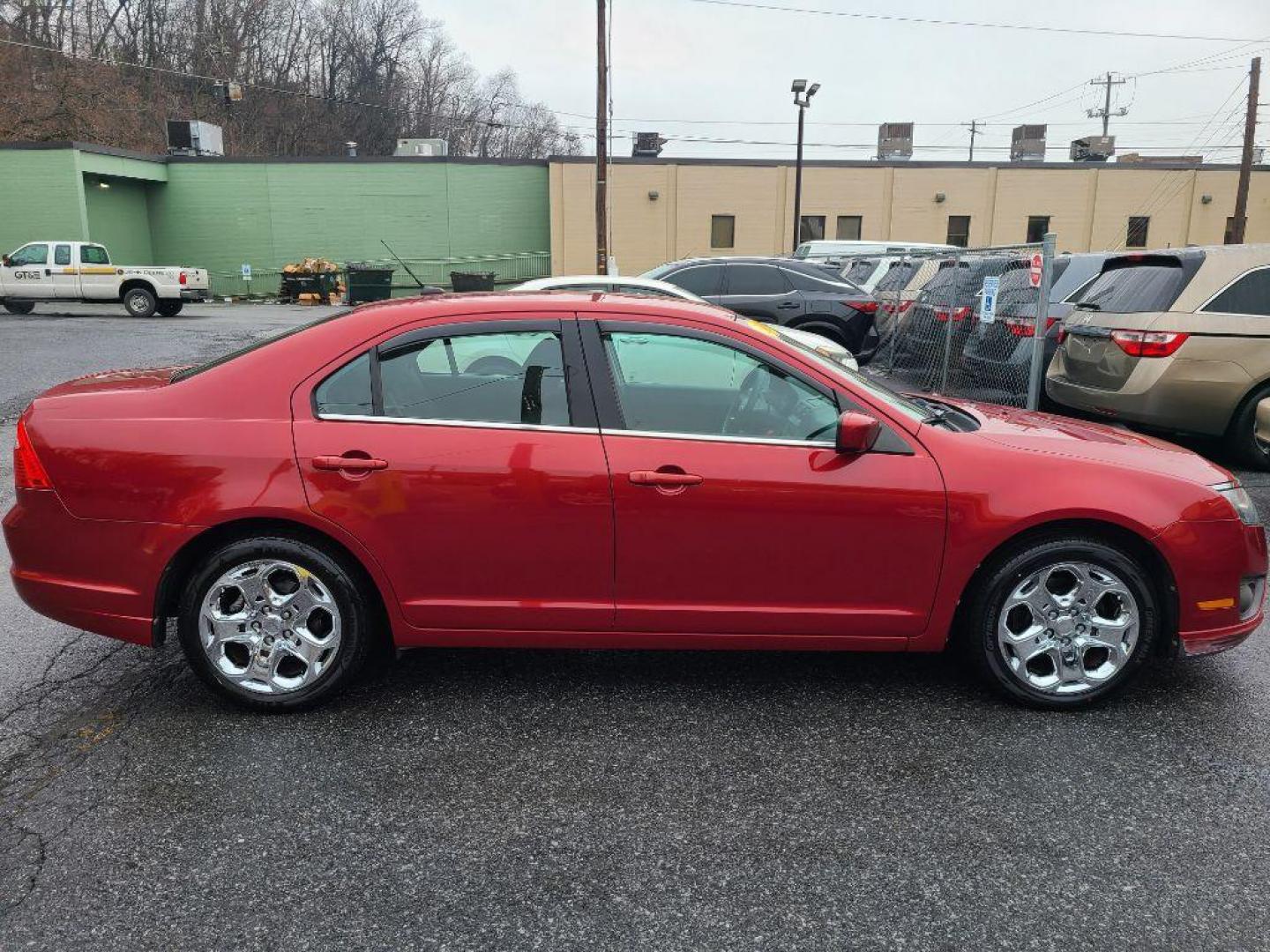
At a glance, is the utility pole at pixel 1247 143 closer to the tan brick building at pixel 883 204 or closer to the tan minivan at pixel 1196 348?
the tan brick building at pixel 883 204

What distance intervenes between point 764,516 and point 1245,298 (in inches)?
237

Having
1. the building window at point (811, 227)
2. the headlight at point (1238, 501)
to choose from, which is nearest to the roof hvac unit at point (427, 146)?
the building window at point (811, 227)

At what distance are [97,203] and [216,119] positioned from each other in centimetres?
2347

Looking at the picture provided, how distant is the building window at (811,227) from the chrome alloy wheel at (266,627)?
36.5m

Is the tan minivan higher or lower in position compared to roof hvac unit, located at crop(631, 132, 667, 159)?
lower

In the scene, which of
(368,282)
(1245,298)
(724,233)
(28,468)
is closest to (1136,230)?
(724,233)

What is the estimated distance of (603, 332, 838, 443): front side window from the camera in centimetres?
369

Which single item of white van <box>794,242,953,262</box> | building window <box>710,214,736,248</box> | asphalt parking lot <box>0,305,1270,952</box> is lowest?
asphalt parking lot <box>0,305,1270,952</box>

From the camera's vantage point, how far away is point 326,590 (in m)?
3.62

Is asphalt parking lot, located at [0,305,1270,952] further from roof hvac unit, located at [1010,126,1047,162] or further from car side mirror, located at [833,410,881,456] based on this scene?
roof hvac unit, located at [1010,126,1047,162]

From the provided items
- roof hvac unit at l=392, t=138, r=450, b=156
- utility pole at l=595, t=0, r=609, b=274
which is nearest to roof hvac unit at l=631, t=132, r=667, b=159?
roof hvac unit at l=392, t=138, r=450, b=156

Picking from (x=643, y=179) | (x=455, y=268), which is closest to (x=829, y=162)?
(x=643, y=179)

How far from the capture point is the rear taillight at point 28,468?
362cm

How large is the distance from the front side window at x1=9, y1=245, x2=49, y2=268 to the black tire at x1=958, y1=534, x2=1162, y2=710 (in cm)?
2772
